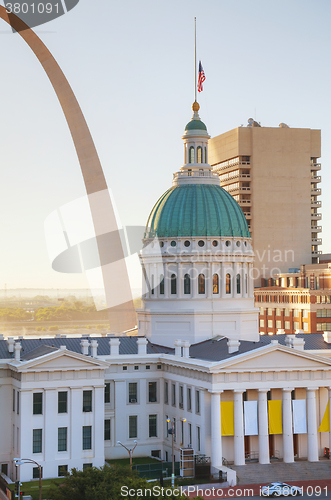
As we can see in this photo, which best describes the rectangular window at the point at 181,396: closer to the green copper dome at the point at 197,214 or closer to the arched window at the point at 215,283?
the arched window at the point at 215,283

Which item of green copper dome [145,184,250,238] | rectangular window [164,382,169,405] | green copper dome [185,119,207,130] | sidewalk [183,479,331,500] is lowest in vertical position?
sidewalk [183,479,331,500]

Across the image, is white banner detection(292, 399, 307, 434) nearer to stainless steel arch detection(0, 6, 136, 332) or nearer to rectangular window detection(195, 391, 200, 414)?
rectangular window detection(195, 391, 200, 414)

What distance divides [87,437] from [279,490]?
23496mm

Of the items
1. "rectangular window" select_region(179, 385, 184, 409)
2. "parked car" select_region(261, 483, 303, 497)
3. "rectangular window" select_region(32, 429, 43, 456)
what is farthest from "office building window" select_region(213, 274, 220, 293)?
"parked car" select_region(261, 483, 303, 497)

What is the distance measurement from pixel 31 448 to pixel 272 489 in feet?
87.6

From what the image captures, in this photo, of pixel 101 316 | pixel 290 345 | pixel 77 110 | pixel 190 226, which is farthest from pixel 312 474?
pixel 101 316

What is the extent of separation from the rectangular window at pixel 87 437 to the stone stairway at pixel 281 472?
1605 cm

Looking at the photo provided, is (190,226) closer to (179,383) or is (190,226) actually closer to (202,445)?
(179,383)

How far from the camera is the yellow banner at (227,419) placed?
Result: 91.6 metres

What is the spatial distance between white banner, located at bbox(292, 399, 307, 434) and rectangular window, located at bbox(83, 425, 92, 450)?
2267 centimetres

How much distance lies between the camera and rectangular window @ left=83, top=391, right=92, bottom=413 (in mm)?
95062

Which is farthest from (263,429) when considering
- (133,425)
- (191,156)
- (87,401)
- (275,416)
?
(191,156)

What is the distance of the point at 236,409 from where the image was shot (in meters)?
91.8

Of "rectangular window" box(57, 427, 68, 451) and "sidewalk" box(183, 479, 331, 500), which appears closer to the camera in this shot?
"sidewalk" box(183, 479, 331, 500)
